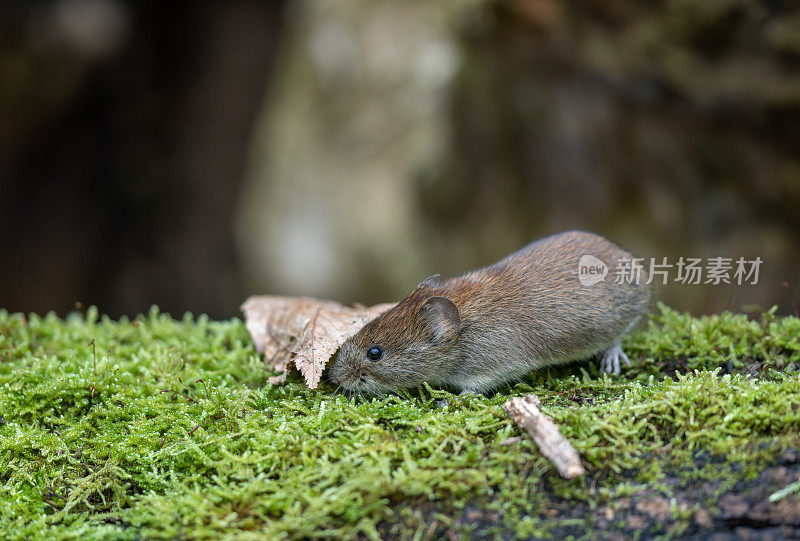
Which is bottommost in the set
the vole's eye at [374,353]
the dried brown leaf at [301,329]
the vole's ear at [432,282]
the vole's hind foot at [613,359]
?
the vole's hind foot at [613,359]

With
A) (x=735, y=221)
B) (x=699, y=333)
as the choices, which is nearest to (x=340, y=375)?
(x=699, y=333)

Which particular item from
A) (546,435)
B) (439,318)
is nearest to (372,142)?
(439,318)

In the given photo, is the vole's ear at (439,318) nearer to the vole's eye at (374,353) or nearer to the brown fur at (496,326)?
the brown fur at (496,326)

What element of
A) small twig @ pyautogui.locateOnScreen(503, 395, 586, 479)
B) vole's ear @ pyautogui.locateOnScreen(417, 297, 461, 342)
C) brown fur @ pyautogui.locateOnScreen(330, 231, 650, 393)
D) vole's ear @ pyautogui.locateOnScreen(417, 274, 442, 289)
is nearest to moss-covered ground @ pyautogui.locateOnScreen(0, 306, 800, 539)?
small twig @ pyautogui.locateOnScreen(503, 395, 586, 479)

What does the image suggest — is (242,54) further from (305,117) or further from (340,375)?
(340,375)

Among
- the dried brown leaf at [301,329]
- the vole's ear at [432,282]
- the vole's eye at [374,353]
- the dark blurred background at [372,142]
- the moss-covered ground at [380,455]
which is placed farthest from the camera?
the dark blurred background at [372,142]

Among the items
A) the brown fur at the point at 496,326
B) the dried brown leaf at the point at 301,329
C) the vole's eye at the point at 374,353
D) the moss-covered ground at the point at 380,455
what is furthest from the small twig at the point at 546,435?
the dried brown leaf at the point at 301,329
